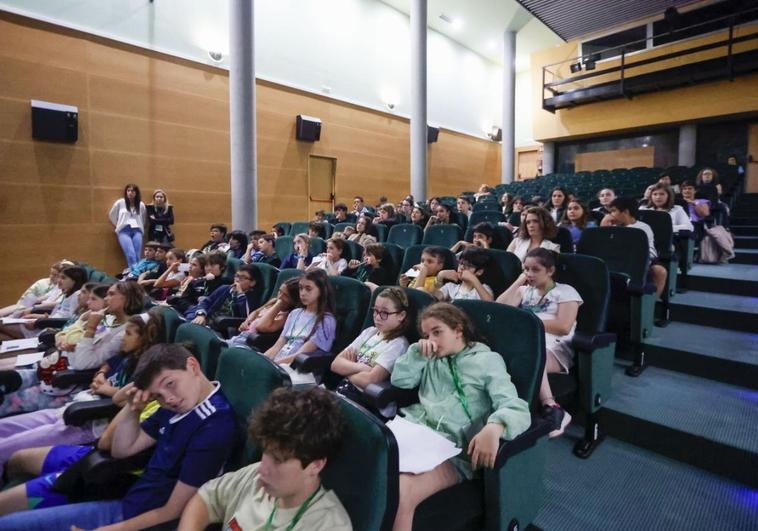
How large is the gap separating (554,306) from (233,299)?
2236mm

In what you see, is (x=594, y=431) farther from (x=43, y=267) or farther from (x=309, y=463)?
(x=43, y=267)

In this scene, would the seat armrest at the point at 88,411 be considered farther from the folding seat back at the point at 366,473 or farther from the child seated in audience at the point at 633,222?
the child seated in audience at the point at 633,222

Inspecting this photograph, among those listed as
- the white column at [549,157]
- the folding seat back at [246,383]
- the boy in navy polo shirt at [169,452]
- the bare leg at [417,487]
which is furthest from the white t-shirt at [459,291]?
the white column at [549,157]

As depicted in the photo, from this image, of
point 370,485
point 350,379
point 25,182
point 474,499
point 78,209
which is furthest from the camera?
point 78,209

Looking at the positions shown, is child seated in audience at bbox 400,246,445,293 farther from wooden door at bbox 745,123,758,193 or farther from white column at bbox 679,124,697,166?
wooden door at bbox 745,123,758,193

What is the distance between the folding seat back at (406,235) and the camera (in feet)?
13.7

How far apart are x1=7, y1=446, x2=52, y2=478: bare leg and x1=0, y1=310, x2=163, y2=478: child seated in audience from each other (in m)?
0.08

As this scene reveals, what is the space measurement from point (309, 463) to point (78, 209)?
588 cm

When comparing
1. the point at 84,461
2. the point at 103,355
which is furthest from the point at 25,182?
the point at 84,461

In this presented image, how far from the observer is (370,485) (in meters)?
0.89

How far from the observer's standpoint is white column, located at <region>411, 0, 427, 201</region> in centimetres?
811

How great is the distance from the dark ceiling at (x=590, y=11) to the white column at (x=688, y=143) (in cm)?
258

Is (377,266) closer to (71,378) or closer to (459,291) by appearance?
(459,291)

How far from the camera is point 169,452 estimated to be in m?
1.19
